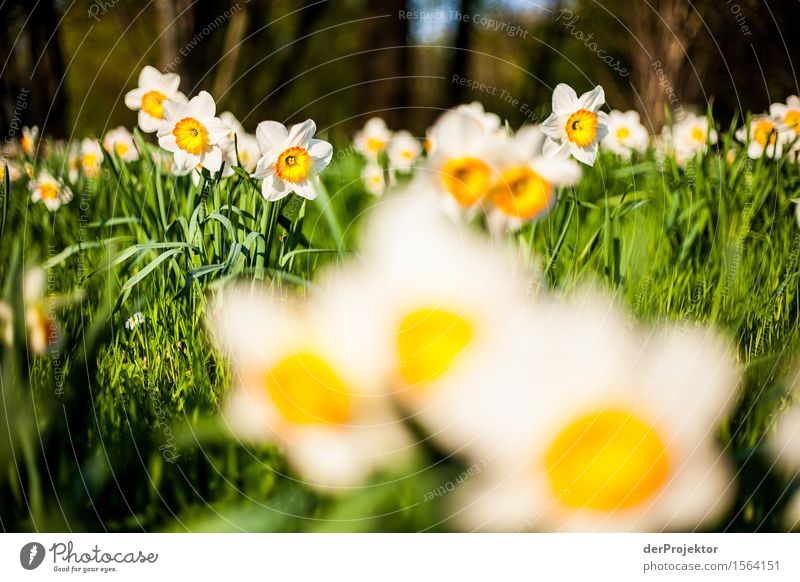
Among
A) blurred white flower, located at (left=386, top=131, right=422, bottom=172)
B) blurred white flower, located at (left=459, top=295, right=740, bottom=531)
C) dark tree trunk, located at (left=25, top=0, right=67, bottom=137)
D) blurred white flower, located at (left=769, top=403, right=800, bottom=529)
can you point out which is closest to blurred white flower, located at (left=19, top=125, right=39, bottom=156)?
dark tree trunk, located at (left=25, top=0, right=67, bottom=137)

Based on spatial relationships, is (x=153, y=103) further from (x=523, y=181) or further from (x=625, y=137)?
(x=625, y=137)

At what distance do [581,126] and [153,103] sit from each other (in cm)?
44

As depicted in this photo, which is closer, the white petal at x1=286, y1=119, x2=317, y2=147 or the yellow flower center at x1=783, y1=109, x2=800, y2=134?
the white petal at x1=286, y1=119, x2=317, y2=147

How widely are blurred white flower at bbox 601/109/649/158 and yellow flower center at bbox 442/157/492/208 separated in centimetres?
52

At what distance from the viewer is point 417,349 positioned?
15.9 inches

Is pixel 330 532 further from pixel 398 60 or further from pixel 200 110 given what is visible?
pixel 398 60

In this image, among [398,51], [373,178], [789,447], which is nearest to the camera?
[789,447]

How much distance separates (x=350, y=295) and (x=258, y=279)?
0.21 m

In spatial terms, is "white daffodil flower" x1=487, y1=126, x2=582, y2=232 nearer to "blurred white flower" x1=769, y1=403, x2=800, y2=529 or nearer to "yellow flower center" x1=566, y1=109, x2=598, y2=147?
"yellow flower center" x1=566, y1=109, x2=598, y2=147

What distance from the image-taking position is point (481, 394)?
42cm

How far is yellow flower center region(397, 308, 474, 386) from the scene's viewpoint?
0.40m

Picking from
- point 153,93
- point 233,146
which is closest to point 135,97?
point 153,93
